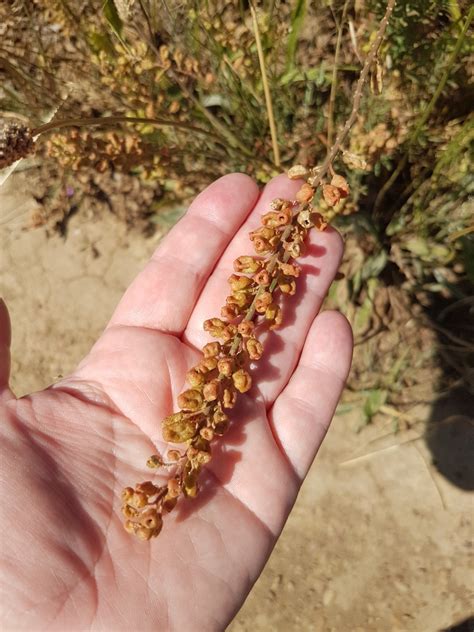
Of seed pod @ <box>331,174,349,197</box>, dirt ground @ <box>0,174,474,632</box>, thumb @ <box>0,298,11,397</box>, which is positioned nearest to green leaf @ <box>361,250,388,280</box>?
dirt ground @ <box>0,174,474,632</box>

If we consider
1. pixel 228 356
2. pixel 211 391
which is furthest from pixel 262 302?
pixel 211 391

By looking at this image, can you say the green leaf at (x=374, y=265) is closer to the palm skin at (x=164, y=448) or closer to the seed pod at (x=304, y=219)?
the palm skin at (x=164, y=448)

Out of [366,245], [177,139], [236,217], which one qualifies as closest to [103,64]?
[177,139]

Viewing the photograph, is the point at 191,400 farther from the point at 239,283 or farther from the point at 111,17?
the point at 111,17

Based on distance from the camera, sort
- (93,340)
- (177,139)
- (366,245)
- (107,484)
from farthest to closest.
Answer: (93,340) < (366,245) < (177,139) < (107,484)

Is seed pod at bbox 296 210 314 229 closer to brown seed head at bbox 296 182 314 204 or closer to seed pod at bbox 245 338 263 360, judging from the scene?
brown seed head at bbox 296 182 314 204

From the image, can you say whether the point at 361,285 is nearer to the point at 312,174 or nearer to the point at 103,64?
the point at 312,174

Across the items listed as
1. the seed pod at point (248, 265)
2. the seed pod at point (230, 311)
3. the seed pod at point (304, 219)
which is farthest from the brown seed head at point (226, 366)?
the seed pod at point (304, 219)
